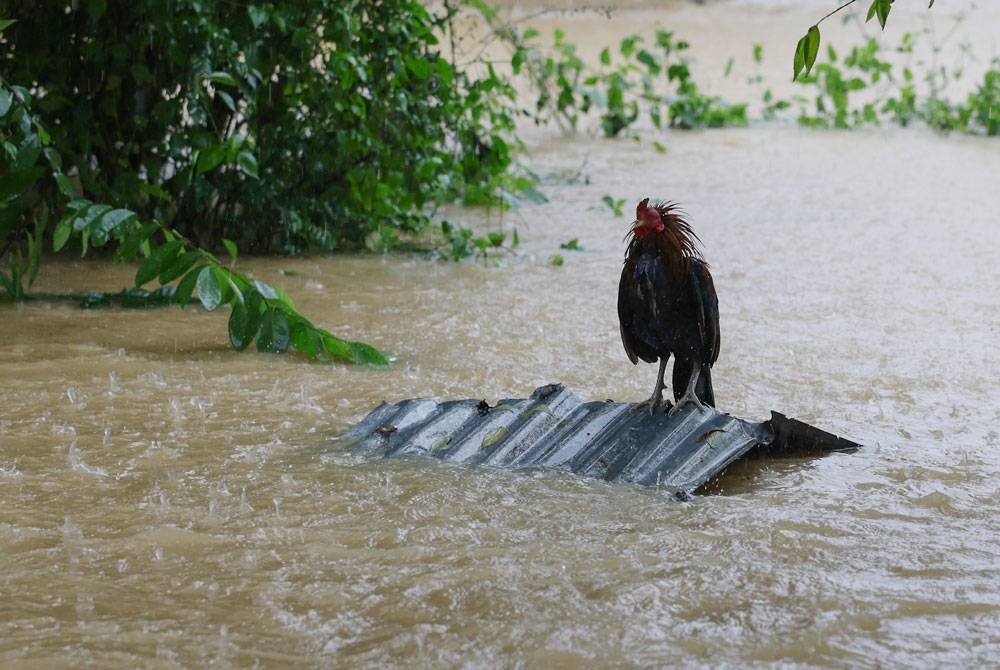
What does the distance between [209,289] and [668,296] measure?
182cm

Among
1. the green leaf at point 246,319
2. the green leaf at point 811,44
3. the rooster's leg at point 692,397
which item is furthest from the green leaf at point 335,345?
the green leaf at point 811,44

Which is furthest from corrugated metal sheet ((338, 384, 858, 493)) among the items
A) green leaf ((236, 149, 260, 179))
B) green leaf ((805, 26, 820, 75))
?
green leaf ((236, 149, 260, 179))

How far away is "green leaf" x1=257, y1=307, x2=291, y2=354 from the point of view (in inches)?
198

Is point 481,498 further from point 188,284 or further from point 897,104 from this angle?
point 897,104

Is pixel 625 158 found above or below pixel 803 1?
below

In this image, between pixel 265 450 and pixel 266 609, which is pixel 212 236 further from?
pixel 266 609

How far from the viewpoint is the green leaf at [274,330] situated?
503 centimetres

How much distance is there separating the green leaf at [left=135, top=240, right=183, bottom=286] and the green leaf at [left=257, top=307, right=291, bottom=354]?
1.37 feet

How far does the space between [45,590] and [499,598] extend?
3.52 feet

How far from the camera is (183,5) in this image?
20.9ft

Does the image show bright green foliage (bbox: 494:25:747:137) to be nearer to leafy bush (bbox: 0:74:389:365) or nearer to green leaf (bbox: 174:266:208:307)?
leafy bush (bbox: 0:74:389:365)

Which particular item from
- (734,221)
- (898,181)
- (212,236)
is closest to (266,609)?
(212,236)

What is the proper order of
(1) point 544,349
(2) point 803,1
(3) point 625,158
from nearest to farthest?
(1) point 544,349 → (3) point 625,158 → (2) point 803,1

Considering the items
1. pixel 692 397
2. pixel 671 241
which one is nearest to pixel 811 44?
pixel 671 241
